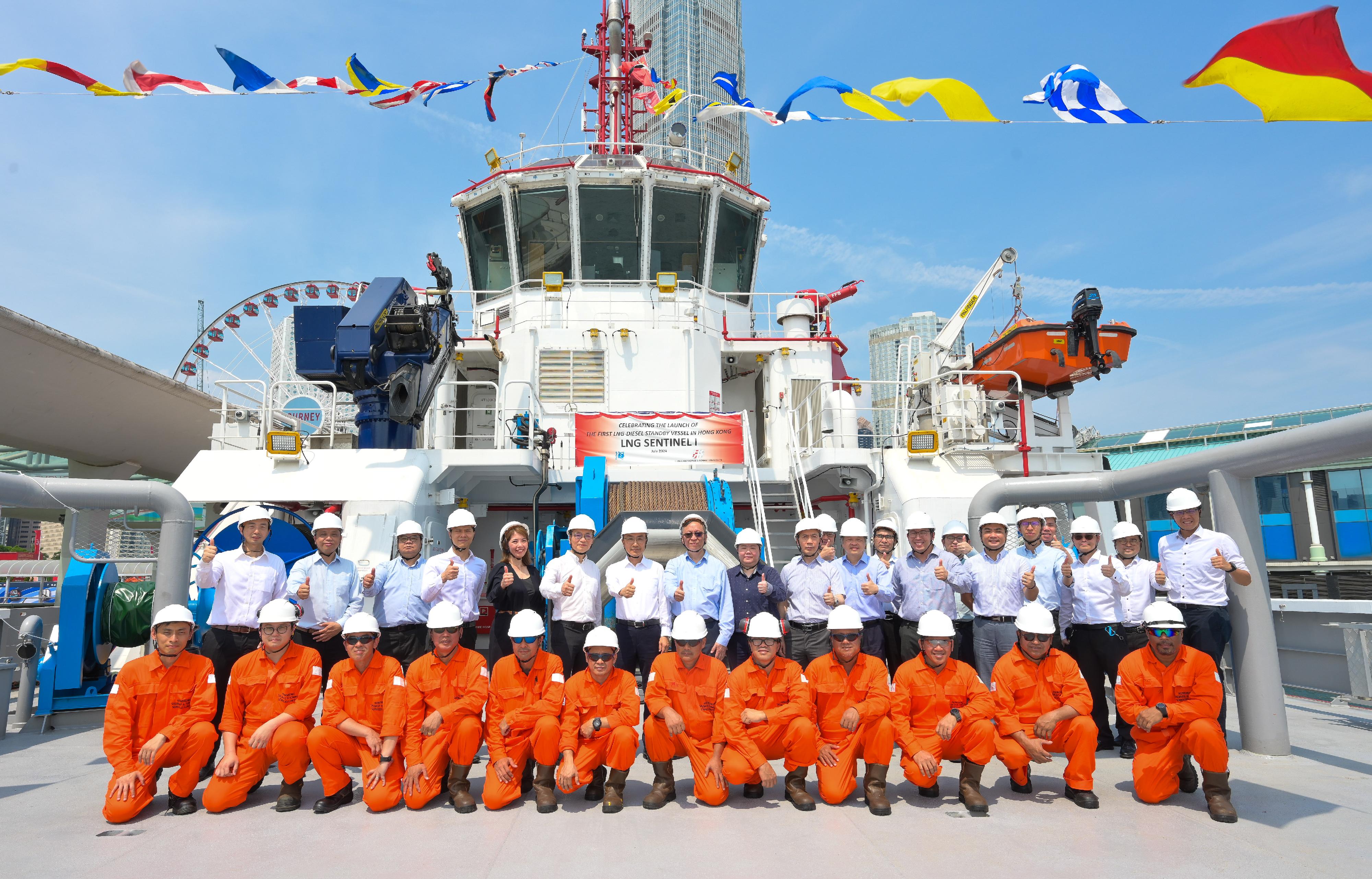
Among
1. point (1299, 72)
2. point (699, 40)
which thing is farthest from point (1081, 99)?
point (699, 40)

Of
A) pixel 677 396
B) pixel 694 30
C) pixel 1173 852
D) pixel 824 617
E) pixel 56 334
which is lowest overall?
pixel 1173 852

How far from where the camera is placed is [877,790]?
414cm

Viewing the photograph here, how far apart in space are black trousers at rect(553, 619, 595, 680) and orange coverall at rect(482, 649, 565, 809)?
0.65 meters

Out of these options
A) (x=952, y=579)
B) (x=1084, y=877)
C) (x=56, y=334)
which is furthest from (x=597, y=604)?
(x=56, y=334)

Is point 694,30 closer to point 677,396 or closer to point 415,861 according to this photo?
point 677,396

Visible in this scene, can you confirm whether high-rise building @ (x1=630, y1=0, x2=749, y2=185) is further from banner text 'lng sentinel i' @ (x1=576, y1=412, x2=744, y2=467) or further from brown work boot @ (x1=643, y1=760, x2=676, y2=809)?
brown work boot @ (x1=643, y1=760, x2=676, y2=809)

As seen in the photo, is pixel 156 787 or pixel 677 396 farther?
pixel 677 396

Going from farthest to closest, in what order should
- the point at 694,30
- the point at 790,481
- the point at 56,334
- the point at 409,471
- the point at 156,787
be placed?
the point at 694,30
the point at 56,334
the point at 790,481
the point at 409,471
the point at 156,787

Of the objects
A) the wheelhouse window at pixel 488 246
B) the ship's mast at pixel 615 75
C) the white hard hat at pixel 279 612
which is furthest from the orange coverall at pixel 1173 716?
the ship's mast at pixel 615 75

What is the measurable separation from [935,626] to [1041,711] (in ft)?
2.40

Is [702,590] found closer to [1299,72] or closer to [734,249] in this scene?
[1299,72]

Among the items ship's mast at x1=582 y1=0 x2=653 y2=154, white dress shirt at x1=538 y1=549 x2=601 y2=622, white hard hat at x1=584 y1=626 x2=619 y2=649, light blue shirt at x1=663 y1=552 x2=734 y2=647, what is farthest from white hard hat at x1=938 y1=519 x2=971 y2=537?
ship's mast at x1=582 y1=0 x2=653 y2=154

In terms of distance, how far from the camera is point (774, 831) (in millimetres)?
3814

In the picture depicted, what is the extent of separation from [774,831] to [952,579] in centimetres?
245
